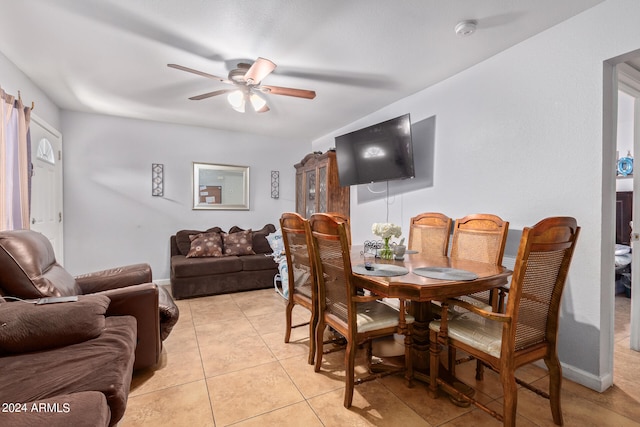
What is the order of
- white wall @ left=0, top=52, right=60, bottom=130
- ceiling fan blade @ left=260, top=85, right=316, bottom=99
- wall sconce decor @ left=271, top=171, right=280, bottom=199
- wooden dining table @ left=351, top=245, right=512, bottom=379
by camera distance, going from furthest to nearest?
wall sconce decor @ left=271, top=171, right=280, bottom=199 < ceiling fan blade @ left=260, top=85, right=316, bottom=99 < white wall @ left=0, top=52, right=60, bottom=130 < wooden dining table @ left=351, top=245, right=512, bottom=379

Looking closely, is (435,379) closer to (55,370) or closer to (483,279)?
(483,279)

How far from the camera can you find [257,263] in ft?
13.9

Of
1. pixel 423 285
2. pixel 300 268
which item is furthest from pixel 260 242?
pixel 423 285

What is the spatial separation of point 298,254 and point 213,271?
2.15 m

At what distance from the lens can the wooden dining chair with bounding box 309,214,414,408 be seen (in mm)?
1658

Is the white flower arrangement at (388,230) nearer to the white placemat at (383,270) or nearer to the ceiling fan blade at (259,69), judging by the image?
the white placemat at (383,270)

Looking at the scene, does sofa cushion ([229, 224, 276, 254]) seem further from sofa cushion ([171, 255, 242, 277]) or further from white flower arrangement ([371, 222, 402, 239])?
white flower arrangement ([371, 222, 402, 239])

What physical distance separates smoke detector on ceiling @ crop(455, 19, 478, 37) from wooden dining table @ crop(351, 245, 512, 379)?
1671 millimetres

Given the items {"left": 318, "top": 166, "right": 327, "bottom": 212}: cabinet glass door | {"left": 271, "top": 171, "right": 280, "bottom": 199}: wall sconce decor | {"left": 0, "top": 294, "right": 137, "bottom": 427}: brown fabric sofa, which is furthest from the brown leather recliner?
{"left": 271, "top": 171, "right": 280, "bottom": 199}: wall sconce decor

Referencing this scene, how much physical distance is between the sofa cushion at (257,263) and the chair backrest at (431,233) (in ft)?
7.13

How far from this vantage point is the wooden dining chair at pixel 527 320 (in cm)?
132

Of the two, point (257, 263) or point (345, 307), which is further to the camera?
point (257, 263)

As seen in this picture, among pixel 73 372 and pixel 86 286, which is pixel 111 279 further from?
pixel 73 372

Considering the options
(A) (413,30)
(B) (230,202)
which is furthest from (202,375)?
(B) (230,202)
